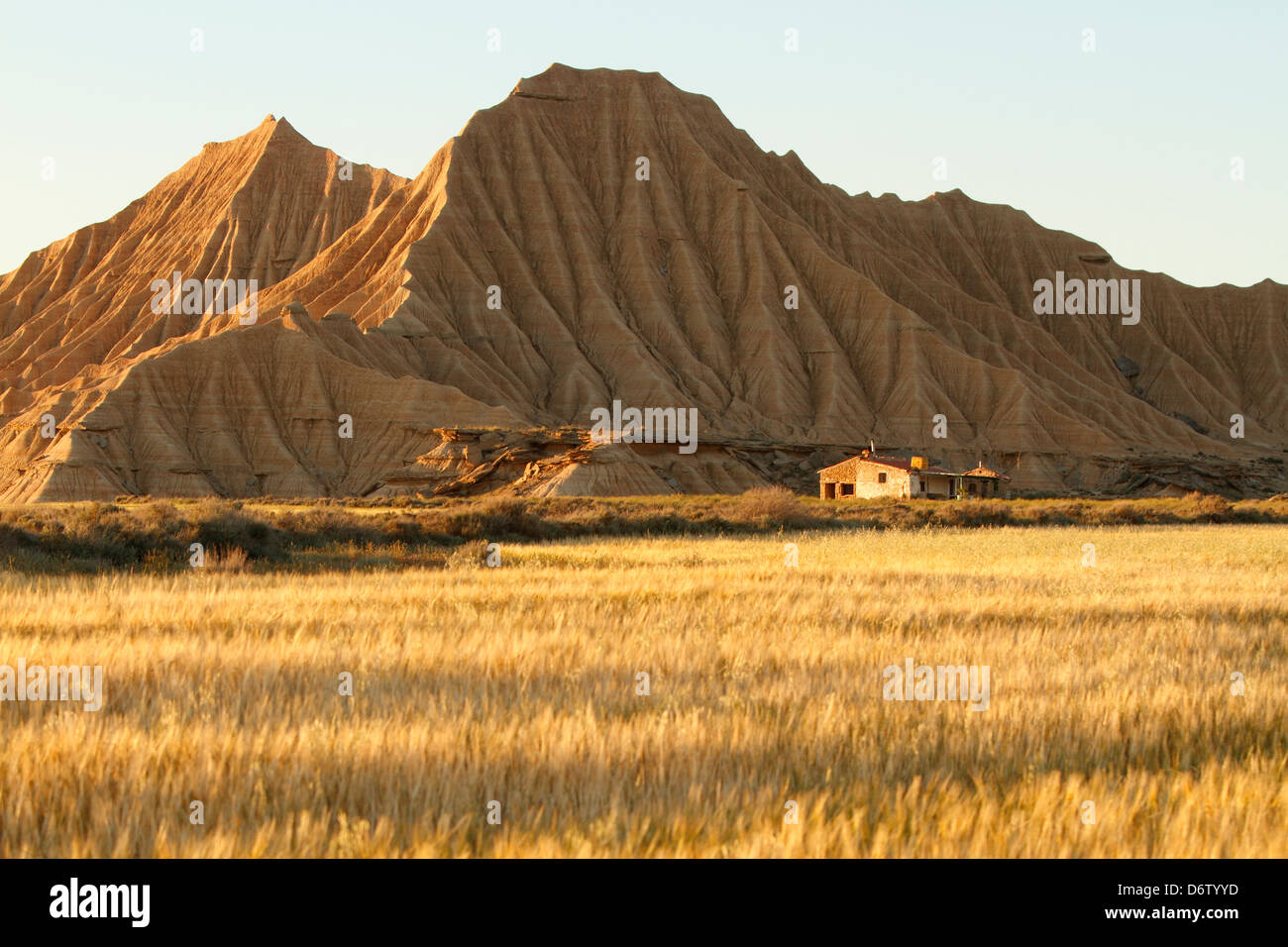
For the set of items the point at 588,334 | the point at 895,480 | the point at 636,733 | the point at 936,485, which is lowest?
the point at 636,733

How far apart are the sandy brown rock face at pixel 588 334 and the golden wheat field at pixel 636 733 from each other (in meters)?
51.8

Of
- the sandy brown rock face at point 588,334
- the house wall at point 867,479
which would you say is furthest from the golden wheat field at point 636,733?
the house wall at point 867,479

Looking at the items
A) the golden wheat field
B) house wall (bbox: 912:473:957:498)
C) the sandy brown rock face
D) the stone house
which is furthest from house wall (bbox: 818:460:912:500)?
the golden wheat field

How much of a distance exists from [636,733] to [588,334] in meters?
90.1

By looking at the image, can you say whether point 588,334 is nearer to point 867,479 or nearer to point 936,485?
point 867,479

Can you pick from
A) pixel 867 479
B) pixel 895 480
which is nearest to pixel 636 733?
pixel 895 480

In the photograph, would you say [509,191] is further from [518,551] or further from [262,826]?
[262,826]

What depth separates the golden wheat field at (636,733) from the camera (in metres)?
4.75

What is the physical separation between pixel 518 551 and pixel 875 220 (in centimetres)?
10868

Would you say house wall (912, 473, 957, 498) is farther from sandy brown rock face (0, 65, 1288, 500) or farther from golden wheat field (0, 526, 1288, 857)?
golden wheat field (0, 526, 1288, 857)

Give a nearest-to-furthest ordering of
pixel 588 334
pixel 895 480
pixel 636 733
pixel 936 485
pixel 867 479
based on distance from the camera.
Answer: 1. pixel 636 733
2. pixel 895 480
3. pixel 867 479
4. pixel 936 485
5. pixel 588 334

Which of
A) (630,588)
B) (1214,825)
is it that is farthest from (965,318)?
(1214,825)

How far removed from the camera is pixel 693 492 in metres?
72.6

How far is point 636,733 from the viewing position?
6.13 meters
